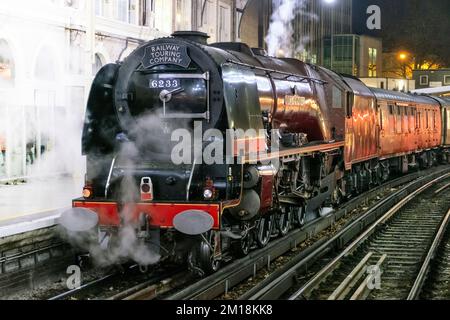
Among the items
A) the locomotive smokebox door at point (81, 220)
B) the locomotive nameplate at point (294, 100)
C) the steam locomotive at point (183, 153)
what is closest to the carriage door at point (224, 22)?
the locomotive nameplate at point (294, 100)

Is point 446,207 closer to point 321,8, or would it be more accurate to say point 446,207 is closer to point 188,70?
point 188,70

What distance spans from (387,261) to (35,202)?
20.1ft

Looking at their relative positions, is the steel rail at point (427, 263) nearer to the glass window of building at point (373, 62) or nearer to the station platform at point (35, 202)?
the station platform at point (35, 202)

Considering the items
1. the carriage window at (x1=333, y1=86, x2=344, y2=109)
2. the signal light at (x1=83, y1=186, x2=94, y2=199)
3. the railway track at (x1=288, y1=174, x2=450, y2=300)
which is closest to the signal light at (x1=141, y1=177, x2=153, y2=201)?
the signal light at (x1=83, y1=186, x2=94, y2=199)

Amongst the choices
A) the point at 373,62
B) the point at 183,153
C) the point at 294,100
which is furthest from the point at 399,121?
the point at 373,62

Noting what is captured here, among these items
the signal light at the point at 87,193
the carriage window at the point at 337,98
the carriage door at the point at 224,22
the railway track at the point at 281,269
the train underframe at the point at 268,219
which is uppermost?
the carriage door at the point at 224,22

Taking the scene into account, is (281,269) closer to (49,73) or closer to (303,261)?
(303,261)

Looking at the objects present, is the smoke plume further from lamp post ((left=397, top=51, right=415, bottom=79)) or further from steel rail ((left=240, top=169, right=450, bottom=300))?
lamp post ((left=397, top=51, right=415, bottom=79))

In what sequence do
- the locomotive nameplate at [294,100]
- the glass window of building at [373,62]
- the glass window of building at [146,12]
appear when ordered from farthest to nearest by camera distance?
1. the glass window of building at [373,62]
2. the glass window of building at [146,12]
3. the locomotive nameplate at [294,100]

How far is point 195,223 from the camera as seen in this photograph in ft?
26.6

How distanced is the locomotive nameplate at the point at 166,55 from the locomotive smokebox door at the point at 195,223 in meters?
1.95

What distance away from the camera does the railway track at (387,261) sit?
Answer: 829 cm

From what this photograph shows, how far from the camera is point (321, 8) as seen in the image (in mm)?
42031

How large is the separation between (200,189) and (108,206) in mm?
1163
